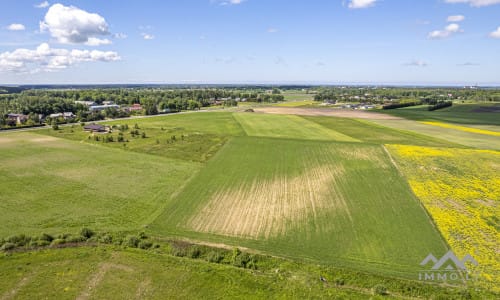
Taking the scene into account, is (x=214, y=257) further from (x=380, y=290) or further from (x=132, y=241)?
(x=380, y=290)

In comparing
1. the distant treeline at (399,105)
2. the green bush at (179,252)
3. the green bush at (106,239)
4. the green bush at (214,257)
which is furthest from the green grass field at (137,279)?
the distant treeline at (399,105)

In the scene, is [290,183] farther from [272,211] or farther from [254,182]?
[272,211]

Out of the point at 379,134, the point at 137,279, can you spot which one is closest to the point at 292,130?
the point at 379,134

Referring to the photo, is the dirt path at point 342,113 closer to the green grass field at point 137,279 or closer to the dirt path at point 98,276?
the green grass field at point 137,279

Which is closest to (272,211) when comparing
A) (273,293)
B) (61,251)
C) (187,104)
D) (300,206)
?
(300,206)

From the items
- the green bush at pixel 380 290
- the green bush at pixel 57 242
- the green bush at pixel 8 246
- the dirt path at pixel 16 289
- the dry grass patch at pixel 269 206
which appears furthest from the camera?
the dry grass patch at pixel 269 206

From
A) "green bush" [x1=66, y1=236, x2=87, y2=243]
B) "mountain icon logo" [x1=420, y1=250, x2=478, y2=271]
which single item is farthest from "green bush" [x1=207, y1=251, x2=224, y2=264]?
"mountain icon logo" [x1=420, y1=250, x2=478, y2=271]
